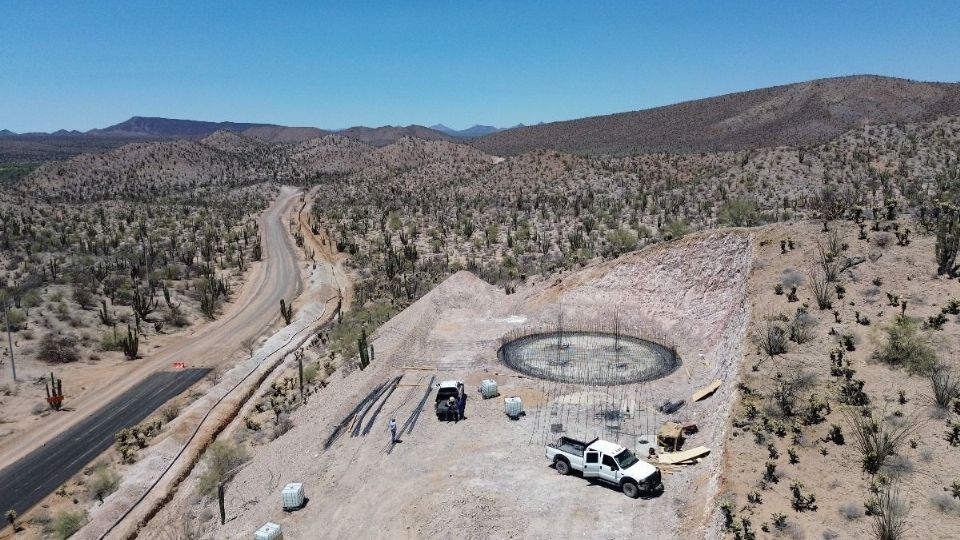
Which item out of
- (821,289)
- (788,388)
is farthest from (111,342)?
(821,289)

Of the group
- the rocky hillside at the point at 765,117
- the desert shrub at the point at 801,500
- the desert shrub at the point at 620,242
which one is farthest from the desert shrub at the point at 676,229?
the rocky hillside at the point at 765,117

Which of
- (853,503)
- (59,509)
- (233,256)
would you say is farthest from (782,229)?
(233,256)

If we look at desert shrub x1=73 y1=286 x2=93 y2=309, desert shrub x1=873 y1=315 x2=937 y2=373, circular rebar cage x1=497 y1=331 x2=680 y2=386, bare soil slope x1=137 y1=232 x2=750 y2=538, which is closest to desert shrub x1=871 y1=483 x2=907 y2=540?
bare soil slope x1=137 y1=232 x2=750 y2=538

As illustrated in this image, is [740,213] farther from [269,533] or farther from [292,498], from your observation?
[269,533]

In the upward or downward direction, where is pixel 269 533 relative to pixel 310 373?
upward

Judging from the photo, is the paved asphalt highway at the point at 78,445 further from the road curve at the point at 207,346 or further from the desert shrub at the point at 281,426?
the desert shrub at the point at 281,426

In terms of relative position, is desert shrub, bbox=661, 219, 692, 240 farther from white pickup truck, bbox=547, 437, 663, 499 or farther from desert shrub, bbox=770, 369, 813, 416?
white pickup truck, bbox=547, 437, 663, 499
